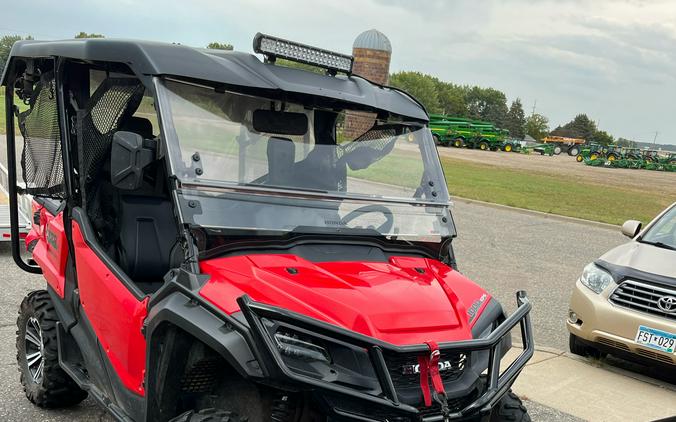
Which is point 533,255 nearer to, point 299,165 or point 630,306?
point 630,306

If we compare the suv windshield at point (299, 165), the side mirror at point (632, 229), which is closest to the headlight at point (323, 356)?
the suv windshield at point (299, 165)

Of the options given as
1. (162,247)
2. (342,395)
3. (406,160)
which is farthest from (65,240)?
(342,395)

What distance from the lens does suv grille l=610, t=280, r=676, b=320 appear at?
5801 millimetres

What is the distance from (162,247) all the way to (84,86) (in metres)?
1.09

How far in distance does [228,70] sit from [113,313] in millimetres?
1325

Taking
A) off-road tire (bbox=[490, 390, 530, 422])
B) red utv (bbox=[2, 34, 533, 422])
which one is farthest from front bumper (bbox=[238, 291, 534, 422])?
off-road tire (bbox=[490, 390, 530, 422])

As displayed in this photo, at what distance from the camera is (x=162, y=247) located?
13.4ft

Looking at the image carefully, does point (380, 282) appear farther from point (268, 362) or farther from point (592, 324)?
point (592, 324)

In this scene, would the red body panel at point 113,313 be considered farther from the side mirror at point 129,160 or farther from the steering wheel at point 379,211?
the steering wheel at point 379,211

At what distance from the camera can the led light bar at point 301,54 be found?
11.4ft

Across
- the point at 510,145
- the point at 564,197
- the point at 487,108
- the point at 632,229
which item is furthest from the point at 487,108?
the point at 632,229

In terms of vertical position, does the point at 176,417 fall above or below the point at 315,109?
below

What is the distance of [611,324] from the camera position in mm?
5961

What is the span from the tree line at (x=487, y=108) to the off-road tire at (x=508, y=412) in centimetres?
10682
